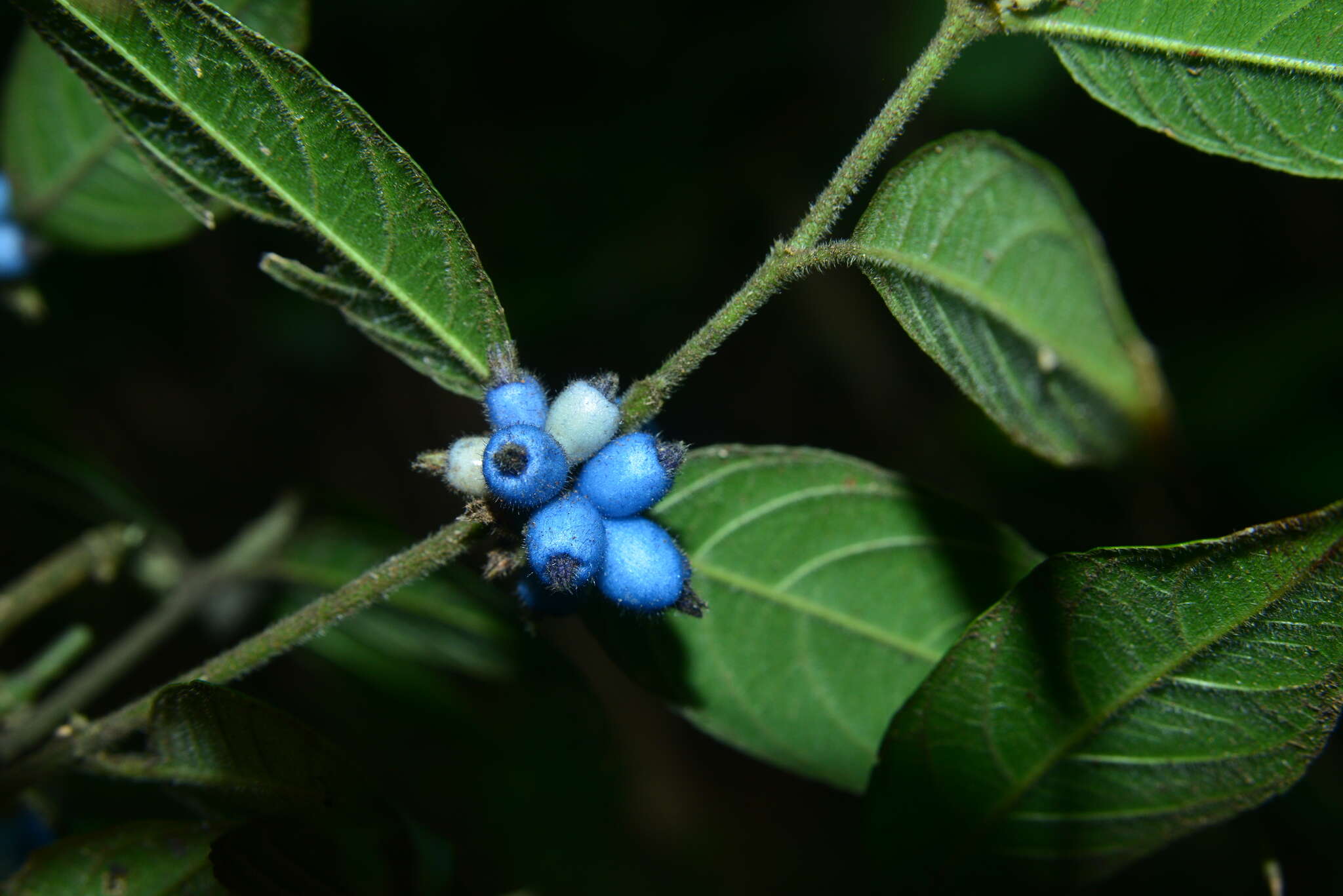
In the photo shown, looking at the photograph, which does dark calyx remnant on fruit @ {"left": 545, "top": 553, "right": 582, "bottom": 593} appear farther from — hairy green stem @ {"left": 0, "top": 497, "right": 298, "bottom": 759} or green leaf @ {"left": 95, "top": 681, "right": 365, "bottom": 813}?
hairy green stem @ {"left": 0, "top": 497, "right": 298, "bottom": 759}

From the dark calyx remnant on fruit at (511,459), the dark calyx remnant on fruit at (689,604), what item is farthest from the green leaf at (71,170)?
the dark calyx remnant on fruit at (689,604)

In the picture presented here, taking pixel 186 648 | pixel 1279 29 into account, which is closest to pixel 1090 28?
pixel 1279 29

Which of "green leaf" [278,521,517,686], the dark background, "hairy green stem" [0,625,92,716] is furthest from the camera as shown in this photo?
the dark background

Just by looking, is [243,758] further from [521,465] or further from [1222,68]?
[1222,68]

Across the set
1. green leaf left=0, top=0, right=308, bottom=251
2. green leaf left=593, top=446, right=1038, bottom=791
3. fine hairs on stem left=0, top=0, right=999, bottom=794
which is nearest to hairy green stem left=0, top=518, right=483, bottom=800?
fine hairs on stem left=0, top=0, right=999, bottom=794

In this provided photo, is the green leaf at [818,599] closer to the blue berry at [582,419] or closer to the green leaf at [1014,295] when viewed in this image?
the green leaf at [1014,295]

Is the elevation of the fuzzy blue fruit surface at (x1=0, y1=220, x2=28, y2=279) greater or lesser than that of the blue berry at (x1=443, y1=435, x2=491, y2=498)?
greater
